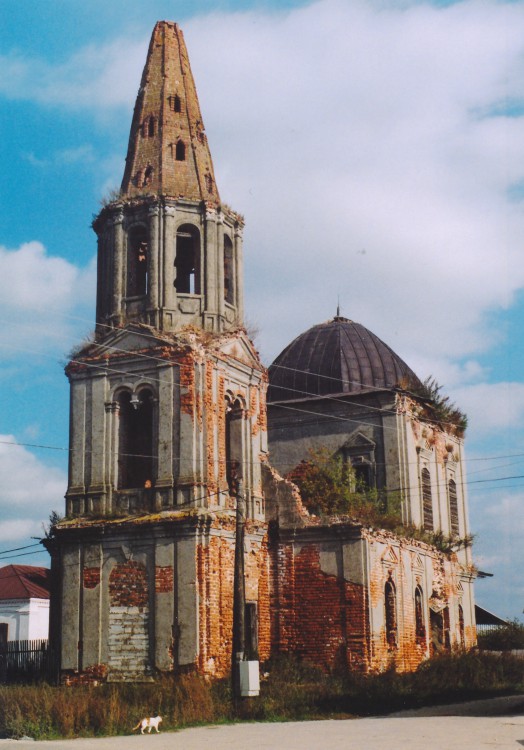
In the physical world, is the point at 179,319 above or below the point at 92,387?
above

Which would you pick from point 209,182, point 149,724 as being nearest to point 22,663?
point 149,724

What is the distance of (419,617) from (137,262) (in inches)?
469

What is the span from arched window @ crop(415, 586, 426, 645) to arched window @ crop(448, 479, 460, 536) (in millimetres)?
5128

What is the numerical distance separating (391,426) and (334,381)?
252cm

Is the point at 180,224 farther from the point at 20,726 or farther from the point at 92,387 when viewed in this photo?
the point at 20,726

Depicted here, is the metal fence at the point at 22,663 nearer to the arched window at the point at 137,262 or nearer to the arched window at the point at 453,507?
the arched window at the point at 137,262

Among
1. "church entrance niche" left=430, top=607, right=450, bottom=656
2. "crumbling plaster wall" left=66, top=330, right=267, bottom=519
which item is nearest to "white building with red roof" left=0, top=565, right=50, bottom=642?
"church entrance niche" left=430, top=607, right=450, bottom=656

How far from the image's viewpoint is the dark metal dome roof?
3108cm

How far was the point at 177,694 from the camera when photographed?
1852 centimetres

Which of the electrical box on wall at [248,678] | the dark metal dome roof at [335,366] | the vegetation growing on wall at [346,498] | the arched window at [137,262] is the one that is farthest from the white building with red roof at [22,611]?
the electrical box on wall at [248,678]

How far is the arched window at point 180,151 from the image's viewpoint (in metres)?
25.6

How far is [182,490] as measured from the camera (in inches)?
874

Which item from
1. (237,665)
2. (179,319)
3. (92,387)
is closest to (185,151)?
(179,319)

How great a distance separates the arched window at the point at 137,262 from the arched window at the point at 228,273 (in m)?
1.98
